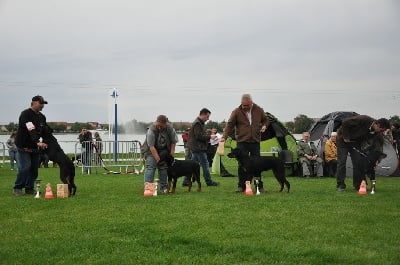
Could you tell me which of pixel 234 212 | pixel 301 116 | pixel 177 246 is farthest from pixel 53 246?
pixel 301 116

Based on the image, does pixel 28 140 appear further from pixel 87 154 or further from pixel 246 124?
pixel 87 154

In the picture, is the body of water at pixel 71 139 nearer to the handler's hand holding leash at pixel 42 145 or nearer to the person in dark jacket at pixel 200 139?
the person in dark jacket at pixel 200 139

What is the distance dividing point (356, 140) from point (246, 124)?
2.02 metres

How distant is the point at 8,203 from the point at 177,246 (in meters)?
3.98

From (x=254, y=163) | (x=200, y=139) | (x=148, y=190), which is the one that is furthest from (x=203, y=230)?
(x=200, y=139)

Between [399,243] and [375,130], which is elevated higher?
[375,130]

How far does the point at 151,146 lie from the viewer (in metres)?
8.73

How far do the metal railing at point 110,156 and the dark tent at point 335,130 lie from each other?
5418 millimetres

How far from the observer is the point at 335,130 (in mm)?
14461

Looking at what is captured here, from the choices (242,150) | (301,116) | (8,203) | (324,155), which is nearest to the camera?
(8,203)

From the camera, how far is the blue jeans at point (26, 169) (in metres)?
8.53

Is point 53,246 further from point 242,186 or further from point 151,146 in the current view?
point 242,186

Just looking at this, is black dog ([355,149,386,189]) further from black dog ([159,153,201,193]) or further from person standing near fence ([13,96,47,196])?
person standing near fence ([13,96,47,196])

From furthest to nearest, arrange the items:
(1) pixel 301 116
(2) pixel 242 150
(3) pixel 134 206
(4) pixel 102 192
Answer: (1) pixel 301 116
(4) pixel 102 192
(2) pixel 242 150
(3) pixel 134 206
